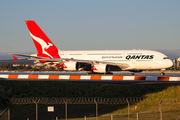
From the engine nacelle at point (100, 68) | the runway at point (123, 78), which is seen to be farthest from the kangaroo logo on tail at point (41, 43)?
the runway at point (123, 78)

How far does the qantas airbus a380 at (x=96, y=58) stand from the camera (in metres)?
38.5

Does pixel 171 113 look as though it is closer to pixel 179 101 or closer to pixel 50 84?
pixel 179 101

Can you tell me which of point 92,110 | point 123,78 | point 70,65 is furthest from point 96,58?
point 92,110

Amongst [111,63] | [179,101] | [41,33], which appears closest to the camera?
[179,101]

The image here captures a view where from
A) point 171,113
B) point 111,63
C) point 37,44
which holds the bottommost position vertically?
point 171,113

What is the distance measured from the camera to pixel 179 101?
19172 mm

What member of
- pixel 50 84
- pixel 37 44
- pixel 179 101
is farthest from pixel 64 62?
pixel 179 101

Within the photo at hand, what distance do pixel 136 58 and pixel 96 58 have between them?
262 inches

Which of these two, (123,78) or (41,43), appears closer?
(123,78)

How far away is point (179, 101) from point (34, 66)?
5057cm

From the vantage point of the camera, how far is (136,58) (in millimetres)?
39312

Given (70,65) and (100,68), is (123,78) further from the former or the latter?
(70,65)

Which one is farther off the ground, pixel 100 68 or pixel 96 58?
pixel 96 58

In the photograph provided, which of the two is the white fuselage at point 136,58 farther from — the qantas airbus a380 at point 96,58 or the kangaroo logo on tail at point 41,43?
the kangaroo logo on tail at point 41,43
